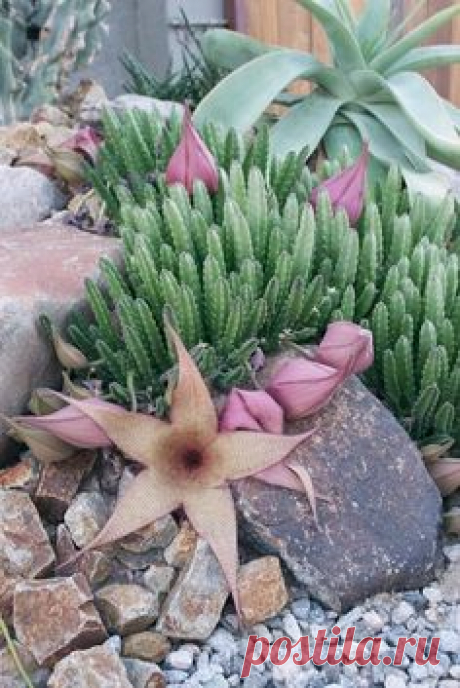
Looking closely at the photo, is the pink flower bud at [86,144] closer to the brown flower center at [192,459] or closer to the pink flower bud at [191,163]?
the pink flower bud at [191,163]

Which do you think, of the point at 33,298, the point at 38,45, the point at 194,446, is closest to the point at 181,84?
the point at 38,45

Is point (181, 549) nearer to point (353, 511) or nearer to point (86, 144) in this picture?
point (353, 511)

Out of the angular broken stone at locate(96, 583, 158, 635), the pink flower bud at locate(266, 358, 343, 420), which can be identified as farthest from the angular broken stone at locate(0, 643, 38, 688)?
the pink flower bud at locate(266, 358, 343, 420)

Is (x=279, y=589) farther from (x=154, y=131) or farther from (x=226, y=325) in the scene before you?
(x=154, y=131)

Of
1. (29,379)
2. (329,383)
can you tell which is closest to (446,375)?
(329,383)

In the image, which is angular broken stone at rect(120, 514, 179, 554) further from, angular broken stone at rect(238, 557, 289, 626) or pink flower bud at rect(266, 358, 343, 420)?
pink flower bud at rect(266, 358, 343, 420)

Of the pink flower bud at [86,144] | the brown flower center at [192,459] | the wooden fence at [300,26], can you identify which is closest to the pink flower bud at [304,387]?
the brown flower center at [192,459]
